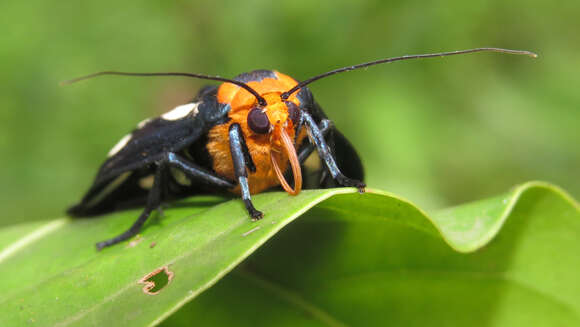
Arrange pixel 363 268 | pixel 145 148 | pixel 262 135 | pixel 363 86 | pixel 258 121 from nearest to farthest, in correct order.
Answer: pixel 363 268, pixel 258 121, pixel 262 135, pixel 145 148, pixel 363 86

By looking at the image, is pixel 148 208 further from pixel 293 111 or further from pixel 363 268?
pixel 363 268

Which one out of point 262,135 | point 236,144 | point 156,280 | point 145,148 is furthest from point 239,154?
point 156,280

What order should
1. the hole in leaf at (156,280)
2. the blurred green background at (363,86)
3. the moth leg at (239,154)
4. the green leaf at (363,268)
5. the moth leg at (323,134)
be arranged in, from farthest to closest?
the blurred green background at (363,86)
the moth leg at (323,134)
the moth leg at (239,154)
the green leaf at (363,268)
the hole in leaf at (156,280)

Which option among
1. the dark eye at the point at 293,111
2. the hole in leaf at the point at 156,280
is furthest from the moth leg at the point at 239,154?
the hole in leaf at the point at 156,280

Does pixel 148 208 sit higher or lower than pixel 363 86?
lower

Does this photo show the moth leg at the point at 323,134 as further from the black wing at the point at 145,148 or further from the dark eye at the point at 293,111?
the black wing at the point at 145,148

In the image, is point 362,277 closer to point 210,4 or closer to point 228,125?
point 228,125

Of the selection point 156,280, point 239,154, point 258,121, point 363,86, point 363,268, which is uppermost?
point 363,86

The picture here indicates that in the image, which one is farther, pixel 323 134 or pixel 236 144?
pixel 323 134
